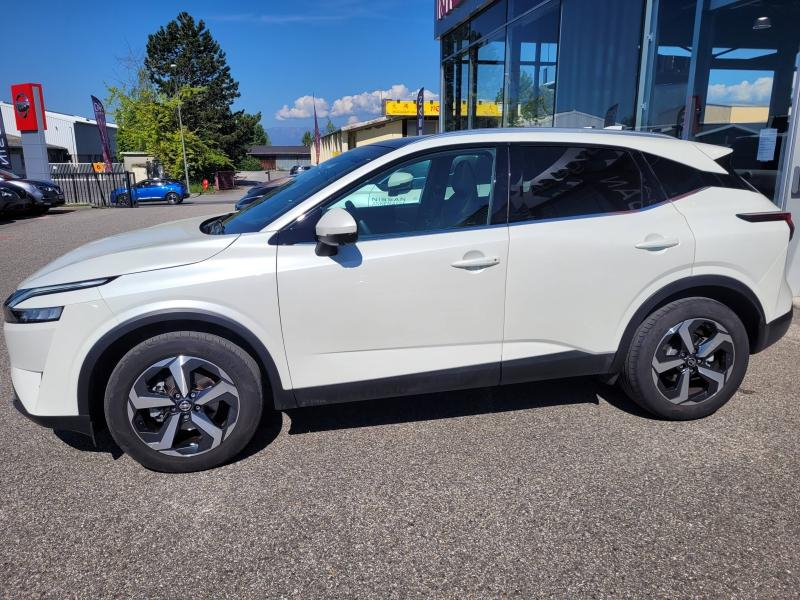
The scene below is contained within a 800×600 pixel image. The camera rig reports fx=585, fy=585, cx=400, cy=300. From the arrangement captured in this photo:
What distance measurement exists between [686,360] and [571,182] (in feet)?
4.12

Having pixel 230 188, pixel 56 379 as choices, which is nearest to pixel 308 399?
pixel 56 379

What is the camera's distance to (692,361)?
3.45 metres

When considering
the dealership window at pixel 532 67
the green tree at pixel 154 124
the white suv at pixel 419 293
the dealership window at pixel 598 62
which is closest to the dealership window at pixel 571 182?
the white suv at pixel 419 293

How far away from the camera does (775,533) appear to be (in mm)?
2514

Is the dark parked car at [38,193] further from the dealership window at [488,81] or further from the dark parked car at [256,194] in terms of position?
the dealership window at [488,81]

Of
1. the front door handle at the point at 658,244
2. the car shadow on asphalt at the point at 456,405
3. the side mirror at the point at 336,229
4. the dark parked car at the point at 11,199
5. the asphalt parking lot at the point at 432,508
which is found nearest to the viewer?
the asphalt parking lot at the point at 432,508

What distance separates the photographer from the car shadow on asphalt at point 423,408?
11.5 feet

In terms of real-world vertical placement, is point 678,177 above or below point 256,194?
above

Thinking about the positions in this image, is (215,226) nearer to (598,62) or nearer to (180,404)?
(180,404)

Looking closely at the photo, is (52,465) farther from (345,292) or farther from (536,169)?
(536,169)

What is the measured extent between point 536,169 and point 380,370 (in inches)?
56.1

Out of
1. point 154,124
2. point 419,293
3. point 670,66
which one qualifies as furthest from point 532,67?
point 154,124

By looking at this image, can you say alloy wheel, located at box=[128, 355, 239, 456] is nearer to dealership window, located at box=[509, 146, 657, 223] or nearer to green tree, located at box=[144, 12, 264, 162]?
dealership window, located at box=[509, 146, 657, 223]

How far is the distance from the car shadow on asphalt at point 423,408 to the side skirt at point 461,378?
50 cm
